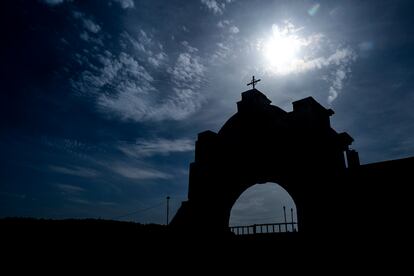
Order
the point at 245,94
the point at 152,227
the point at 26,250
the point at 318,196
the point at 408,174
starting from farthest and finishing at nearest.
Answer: the point at 245,94
the point at 318,196
the point at 408,174
the point at 152,227
the point at 26,250

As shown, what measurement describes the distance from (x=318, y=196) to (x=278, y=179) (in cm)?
233

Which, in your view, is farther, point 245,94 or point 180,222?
point 245,94

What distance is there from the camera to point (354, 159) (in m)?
18.1

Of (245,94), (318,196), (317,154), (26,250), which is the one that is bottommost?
(26,250)

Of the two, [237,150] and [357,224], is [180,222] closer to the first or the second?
[237,150]

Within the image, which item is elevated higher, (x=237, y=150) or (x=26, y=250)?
(x=237, y=150)

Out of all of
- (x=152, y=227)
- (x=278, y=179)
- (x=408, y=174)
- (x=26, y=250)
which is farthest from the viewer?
(x=278, y=179)

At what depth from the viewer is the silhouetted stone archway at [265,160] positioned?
45.2ft

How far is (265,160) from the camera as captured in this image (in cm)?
1569

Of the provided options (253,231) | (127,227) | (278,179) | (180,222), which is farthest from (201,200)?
(127,227)

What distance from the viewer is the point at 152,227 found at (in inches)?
387

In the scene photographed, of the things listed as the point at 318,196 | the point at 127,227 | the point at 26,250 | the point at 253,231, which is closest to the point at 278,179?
the point at 318,196

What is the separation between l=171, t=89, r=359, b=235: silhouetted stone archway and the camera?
1377cm

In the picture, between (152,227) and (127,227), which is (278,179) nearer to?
(152,227)
